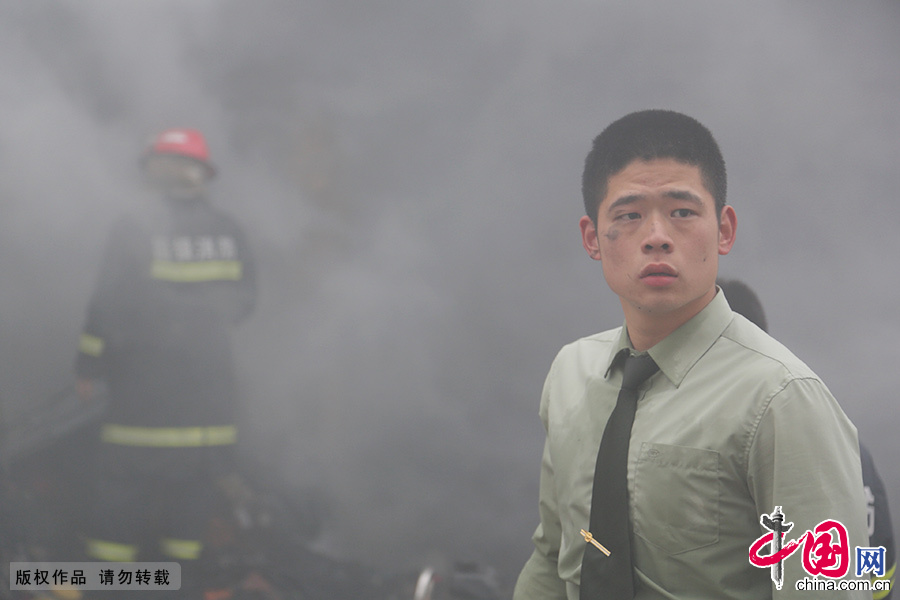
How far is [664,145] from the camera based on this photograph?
4.53ft

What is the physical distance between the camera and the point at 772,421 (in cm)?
113

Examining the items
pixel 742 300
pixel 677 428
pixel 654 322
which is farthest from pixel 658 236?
pixel 742 300

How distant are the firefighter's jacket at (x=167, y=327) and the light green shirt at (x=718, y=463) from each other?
193cm

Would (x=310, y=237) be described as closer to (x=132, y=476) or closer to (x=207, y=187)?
(x=207, y=187)

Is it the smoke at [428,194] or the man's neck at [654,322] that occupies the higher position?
the smoke at [428,194]

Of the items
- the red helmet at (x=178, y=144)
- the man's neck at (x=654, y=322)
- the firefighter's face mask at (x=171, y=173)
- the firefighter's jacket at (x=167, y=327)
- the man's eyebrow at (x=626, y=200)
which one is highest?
the red helmet at (x=178, y=144)

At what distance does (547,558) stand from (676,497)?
1.54 feet

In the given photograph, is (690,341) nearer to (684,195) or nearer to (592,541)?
(684,195)

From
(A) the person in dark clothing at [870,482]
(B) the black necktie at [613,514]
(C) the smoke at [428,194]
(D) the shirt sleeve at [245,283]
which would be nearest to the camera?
(B) the black necktie at [613,514]

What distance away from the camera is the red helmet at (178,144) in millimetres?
2881

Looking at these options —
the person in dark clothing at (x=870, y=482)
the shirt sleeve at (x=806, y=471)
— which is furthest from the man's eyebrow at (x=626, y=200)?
the person in dark clothing at (x=870, y=482)

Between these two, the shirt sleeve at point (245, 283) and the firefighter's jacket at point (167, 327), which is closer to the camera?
the firefighter's jacket at point (167, 327)

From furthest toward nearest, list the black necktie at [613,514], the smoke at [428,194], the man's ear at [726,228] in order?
1. the smoke at [428,194]
2. the man's ear at [726,228]
3. the black necktie at [613,514]

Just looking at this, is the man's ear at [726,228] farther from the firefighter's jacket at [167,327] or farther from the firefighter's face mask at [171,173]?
the firefighter's face mask at [171,173]
